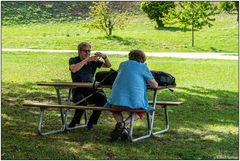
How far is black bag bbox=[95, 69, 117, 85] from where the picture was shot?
8591 millimetres

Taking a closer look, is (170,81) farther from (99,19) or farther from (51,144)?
(99,19)

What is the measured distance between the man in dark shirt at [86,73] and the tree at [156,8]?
33.7 m

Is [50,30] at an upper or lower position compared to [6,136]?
lower

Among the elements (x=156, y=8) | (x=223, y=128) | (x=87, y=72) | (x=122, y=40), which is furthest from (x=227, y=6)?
(x=87, y=72)

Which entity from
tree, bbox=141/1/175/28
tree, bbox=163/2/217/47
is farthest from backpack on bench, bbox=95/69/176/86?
tree, bbox=141/1/175/28

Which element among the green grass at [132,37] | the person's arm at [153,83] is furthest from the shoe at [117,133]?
the green grass at [132,37]

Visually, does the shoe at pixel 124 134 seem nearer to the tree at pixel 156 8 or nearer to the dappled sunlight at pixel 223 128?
the dappled sunlight at pixel 223 128

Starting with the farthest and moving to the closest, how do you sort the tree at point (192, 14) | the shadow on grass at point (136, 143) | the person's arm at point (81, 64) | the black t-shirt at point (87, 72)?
the tree at point (192, 14) → the black t-shirt at point (87, 72) → the person's arm at point (81, 64) → the shadow on grass at point (136, 143)

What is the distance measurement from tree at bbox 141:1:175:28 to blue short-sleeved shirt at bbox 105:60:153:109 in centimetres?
3460

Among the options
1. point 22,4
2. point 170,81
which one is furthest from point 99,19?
point 170,81

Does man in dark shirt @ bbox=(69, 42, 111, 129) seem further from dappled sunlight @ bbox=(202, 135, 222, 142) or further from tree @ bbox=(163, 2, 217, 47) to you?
tree @ bbox=(163, 2, 217, 47)

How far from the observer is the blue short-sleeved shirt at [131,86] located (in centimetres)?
796

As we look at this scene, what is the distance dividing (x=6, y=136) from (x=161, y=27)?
37574 mm

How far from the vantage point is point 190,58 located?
2688cm
